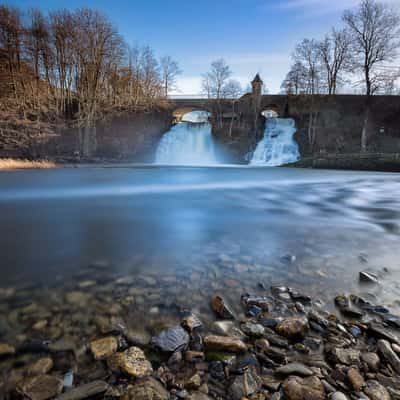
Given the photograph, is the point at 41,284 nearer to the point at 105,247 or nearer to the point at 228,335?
the point at 105,247

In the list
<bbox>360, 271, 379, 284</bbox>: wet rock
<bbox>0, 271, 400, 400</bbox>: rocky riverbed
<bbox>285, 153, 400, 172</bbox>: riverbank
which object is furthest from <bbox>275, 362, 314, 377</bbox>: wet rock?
<bbox>285, 153, 400, 172</bbox>: riverbank

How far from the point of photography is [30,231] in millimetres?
3381

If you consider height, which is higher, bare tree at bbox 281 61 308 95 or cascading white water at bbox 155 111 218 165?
bare tree at bbox 281 61 308 95

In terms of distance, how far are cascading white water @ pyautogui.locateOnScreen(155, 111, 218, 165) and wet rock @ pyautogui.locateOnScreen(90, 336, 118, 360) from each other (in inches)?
929

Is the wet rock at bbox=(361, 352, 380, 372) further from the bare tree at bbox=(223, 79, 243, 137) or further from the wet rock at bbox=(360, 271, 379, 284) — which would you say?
the bare tree at bbox=(223, 79, 243, 137)

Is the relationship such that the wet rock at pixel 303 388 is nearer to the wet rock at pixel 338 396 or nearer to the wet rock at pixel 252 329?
the wet rock at pixel 338 396

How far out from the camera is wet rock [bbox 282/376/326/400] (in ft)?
3.15

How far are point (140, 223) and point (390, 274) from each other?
308cm

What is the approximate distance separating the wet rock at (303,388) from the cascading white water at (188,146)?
78.3ft

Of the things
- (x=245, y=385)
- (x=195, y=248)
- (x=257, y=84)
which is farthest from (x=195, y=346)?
(x=257, y=84)

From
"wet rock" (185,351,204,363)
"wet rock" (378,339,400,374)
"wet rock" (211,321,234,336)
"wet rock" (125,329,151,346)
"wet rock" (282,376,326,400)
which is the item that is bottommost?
"wet rock" (125,329,151,346)

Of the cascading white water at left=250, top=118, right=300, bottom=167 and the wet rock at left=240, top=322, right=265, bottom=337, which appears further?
the cascading white water at left=250, top=118, right=300, bottom=167

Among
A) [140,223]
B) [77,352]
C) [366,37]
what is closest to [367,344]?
[77,352]

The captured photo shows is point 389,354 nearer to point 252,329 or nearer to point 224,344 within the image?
point 252,329
